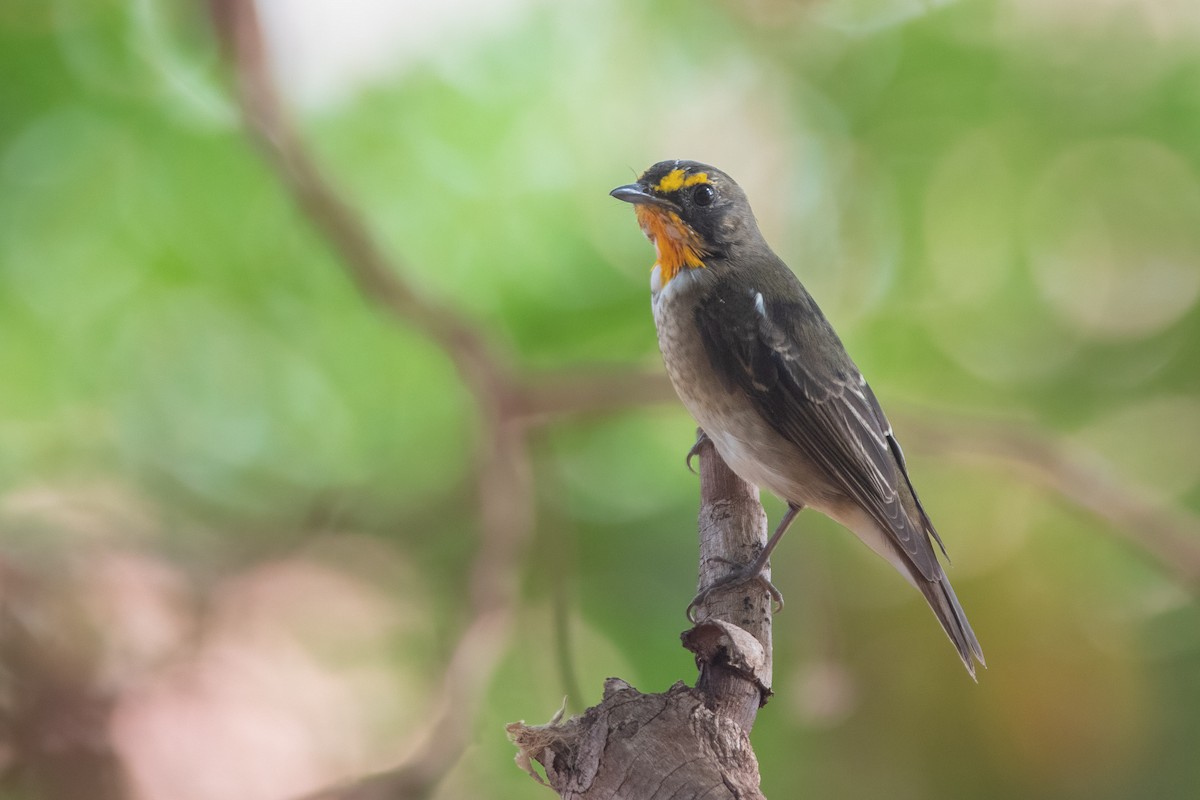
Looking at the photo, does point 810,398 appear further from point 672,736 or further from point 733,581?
point 672,736

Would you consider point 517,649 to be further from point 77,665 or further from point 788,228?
point 788,228

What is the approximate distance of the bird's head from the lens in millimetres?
2699

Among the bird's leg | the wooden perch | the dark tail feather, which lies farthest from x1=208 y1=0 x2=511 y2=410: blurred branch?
the wooden perch

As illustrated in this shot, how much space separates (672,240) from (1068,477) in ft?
4.24

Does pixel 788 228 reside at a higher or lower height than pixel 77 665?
higher

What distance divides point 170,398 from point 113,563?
695 mm

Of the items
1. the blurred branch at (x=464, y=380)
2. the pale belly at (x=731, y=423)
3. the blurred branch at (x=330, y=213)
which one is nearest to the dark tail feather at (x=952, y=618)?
the pale belly at (x=731, y=423)

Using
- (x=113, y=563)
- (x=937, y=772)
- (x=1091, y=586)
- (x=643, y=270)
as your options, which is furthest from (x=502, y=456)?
(x=1091, y=586)

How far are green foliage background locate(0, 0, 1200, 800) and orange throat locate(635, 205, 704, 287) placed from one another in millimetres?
674

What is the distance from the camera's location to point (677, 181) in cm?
271

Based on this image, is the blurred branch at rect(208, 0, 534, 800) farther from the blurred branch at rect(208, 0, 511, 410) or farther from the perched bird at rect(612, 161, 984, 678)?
the perched bird at rect(612, 161, 984, 678)

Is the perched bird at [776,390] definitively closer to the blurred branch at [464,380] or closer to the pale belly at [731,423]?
the pale belly at [731,423]

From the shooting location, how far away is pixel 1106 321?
3.80m

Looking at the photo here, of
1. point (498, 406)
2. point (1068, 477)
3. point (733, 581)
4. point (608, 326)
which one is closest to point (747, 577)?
point (733, 581)
